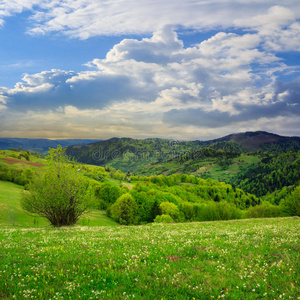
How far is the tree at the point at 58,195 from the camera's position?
3244 cm

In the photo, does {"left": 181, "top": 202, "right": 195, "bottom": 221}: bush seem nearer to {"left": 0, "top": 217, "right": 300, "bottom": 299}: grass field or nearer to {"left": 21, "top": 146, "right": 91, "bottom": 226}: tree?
{"left": 21, "top": 146, "right": 91, "bottom": 226}: tree

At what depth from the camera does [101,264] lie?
10203 millimetres

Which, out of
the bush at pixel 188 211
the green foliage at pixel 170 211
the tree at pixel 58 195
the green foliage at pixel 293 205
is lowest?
the bush at pixel 188 211

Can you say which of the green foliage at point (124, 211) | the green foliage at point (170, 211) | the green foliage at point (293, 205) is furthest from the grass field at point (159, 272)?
the green foliage at point (170, 211)

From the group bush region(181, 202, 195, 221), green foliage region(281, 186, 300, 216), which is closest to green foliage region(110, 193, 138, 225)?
bush region(181, 202, 195, 221)

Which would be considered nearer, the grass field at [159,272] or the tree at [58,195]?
the grass field at [159,272]

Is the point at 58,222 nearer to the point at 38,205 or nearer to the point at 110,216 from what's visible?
the point at 38,205

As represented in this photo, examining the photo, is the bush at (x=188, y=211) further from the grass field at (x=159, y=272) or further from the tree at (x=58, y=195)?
the grass field at (x=159, y=272)

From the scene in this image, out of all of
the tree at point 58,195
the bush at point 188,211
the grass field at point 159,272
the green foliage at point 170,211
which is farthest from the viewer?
the bush at point 188,211

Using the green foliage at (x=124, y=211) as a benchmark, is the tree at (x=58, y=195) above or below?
above

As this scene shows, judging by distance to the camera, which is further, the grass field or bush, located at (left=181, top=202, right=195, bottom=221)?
bush, located at (left=181, top=202, right=195, bottom=221)

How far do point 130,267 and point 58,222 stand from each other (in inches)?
1102

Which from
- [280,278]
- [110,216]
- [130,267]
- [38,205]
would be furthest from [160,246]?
[110,216]

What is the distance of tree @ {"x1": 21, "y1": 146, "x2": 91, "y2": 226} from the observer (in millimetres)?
32438
